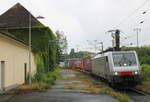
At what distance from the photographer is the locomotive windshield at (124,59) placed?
67.3 feet

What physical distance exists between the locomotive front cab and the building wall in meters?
7.52

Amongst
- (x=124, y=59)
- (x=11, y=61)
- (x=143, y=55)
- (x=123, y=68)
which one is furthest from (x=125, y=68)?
(x=143, y=55)

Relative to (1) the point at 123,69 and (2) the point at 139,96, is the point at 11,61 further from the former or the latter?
(2) the point at 139,96

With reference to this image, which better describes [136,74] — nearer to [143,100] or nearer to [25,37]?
[143,100]

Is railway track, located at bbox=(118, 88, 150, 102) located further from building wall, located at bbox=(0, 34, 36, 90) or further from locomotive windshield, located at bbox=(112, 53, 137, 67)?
building wall, located at bbox=(0, 34, 36, 90)

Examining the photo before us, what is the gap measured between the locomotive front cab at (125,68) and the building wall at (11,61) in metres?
7.52

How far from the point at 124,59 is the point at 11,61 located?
8.59m

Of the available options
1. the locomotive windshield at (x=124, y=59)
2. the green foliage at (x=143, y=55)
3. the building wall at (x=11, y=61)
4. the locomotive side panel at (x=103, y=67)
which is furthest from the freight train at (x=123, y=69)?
the green foliage at (x=143, y=55)

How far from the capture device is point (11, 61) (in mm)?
19609

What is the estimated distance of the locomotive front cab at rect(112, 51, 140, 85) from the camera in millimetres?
19547

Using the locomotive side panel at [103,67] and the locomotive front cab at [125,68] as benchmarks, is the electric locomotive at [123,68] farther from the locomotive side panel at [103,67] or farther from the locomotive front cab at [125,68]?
the locomotive side panel at [103,67]

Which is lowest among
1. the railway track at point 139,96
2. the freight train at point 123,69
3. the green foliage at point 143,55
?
the railway track at point 139,96

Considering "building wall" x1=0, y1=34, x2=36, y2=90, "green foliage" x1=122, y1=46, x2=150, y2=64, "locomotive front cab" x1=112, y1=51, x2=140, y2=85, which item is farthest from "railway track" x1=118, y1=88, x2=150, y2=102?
"green foliage" x1=122, y1=46, x2=150, y2=64

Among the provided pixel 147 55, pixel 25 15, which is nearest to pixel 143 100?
pixel 25 15
